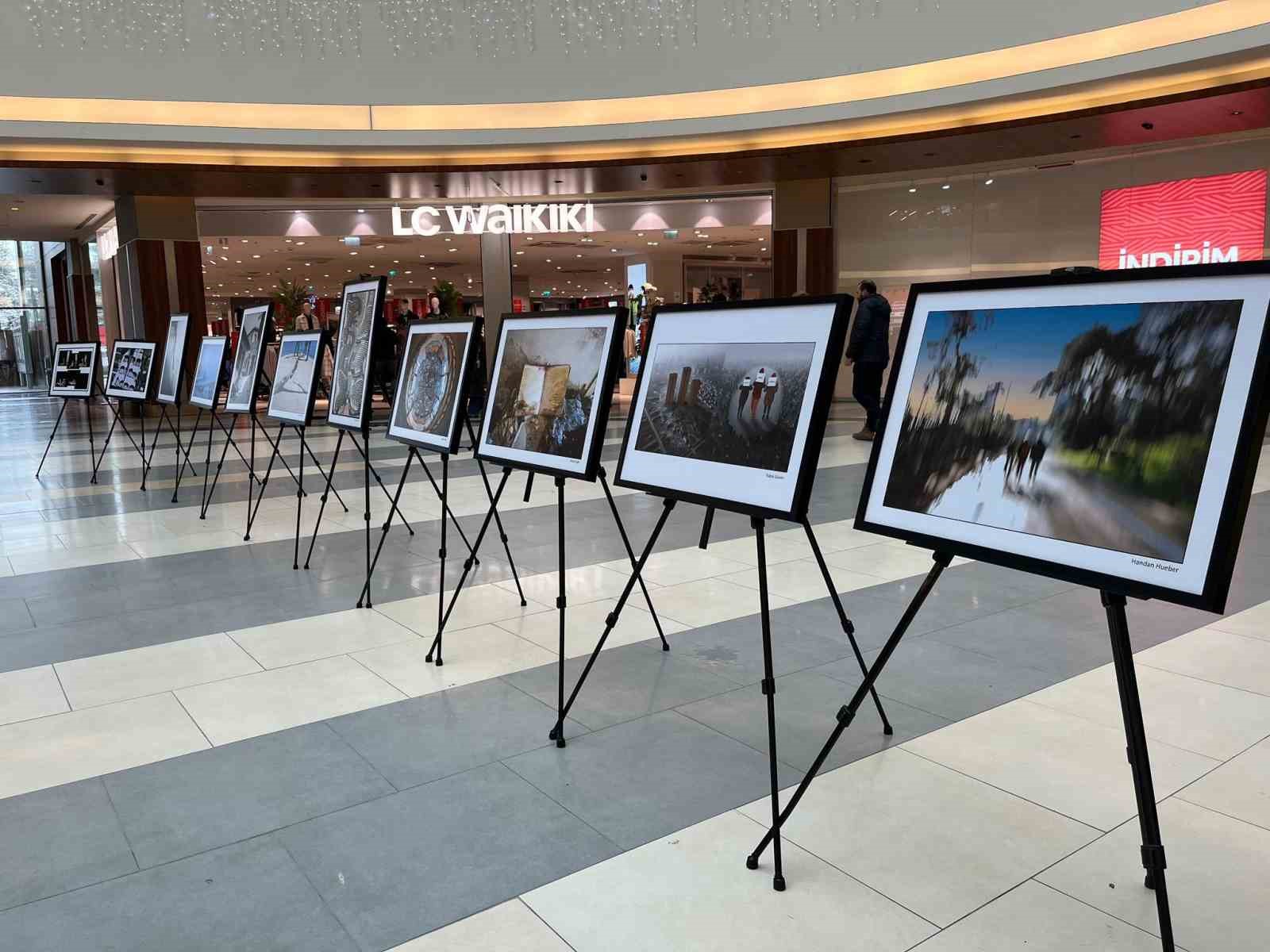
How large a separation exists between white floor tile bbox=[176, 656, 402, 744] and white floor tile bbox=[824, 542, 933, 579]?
257 centimetres

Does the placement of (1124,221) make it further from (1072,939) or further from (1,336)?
(1,336)

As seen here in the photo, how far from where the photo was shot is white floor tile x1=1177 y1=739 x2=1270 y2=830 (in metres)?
2.37

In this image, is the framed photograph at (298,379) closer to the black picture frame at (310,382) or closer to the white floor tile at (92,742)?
the black picture frame at (310,382)

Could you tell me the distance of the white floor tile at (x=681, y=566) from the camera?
477cm

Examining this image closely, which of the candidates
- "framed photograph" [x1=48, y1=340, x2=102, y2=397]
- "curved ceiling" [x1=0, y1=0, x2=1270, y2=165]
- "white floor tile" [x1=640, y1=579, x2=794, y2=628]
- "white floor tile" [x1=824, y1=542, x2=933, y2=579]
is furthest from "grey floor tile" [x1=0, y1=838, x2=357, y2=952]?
"curved ceiling" [x1=0, y1=0, x2=1270, y2=165]

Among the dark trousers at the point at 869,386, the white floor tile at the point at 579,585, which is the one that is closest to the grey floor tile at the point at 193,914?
the white floor tile at the point at 579,585

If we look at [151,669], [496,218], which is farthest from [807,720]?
[496,218]

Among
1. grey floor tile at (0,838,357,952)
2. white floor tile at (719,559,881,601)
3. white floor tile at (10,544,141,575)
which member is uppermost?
white floor tile at (10,544,141,575)

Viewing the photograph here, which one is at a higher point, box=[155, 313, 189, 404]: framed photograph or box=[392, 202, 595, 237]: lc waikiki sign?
box=[392, 202, 595, 237]: lc waikiki sign

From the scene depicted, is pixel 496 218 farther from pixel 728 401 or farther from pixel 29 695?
pixel 728 401

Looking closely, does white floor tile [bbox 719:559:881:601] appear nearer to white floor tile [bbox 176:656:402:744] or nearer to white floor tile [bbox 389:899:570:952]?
white floor tile [bbox 176:656:402:744]

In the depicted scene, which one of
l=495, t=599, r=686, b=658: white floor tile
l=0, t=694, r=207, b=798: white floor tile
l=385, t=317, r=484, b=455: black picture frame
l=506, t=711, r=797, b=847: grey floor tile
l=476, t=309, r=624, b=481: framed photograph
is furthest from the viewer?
l=495, t=599, r=686, b=658: white floor tile

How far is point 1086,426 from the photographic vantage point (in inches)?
69.2

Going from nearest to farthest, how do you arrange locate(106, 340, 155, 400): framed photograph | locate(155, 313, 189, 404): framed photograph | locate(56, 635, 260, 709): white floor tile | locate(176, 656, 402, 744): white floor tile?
locate(176, 656, 402, 744): white floor tile, locate(56, 635, 260, 709): white floor tile, locate(155, 313, 189, 404): framed photograph, locate(106, 340, 155, 400): framed photograph
